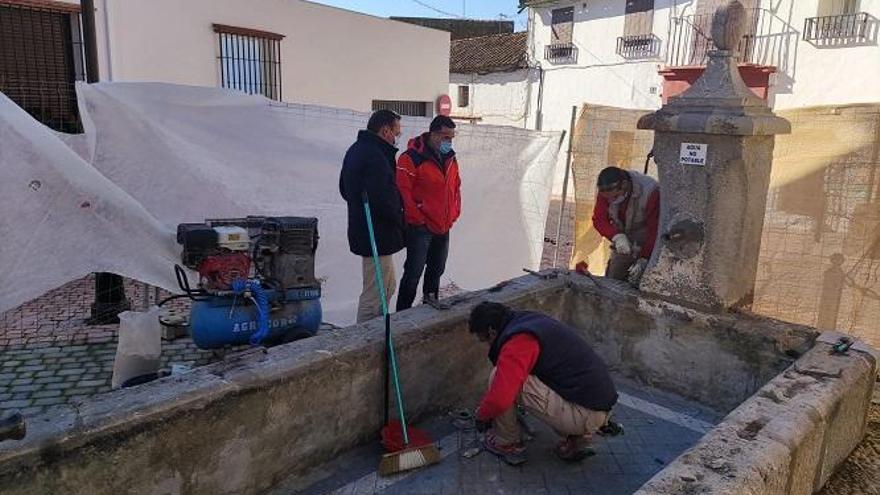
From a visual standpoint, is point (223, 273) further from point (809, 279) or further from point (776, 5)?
point (776, 5)

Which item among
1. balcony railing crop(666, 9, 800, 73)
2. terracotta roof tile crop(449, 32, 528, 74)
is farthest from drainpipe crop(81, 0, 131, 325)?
terracotta roof tile crop(449, 32, 528, 74)

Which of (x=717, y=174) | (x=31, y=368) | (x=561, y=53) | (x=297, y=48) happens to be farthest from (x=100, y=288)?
(x=561, y=53)

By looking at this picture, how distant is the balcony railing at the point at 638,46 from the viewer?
60.6 feet

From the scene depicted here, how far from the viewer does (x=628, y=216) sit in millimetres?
4562

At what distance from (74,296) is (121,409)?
4753 mm

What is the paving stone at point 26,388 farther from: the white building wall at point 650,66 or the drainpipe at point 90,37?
the white building wall at point 650,66

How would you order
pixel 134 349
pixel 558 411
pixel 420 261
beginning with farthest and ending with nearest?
pixel 420 261 < pixel 134 349 < pixel 558 411

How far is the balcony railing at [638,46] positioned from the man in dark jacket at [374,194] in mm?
16188

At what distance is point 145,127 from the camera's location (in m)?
4.96

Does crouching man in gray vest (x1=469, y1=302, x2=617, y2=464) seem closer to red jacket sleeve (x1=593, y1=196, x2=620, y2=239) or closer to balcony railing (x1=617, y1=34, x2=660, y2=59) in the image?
red jacket sleeve (x1=593, y1=196, x2=620, y2=239)

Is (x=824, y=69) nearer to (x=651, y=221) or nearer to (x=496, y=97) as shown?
(x=496, y=97)

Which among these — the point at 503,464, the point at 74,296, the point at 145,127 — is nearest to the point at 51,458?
the point at 503,464

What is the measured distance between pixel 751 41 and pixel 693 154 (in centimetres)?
1502

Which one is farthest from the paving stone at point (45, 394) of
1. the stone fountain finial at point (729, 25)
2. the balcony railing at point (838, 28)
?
the balcony railing at point (838, 28)
